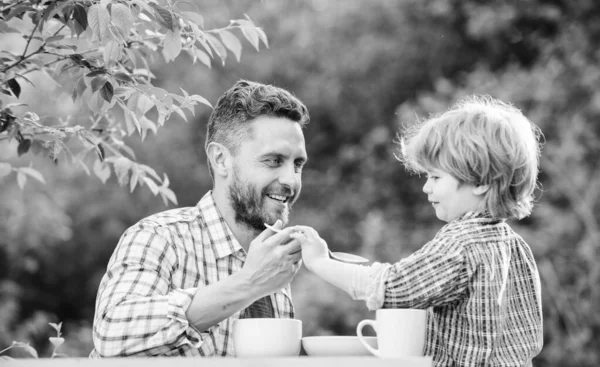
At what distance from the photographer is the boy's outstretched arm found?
155 centimetres

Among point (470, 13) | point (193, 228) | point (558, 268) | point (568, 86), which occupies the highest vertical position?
point (470, 13)

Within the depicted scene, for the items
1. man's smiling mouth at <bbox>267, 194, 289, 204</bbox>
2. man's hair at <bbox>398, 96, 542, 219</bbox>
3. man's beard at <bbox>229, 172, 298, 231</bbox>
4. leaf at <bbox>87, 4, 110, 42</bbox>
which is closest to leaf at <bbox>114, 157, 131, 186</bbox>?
man's beard at <bbox>229, 172, 298, 231</bbox>

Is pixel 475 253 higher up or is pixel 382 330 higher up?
pixel 475 253

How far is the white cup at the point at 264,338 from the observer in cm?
145

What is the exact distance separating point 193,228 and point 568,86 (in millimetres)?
5369

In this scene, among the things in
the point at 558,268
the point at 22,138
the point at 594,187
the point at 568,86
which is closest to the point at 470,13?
the point at 568,86

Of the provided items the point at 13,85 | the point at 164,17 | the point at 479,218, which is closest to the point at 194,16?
the point at 164,17

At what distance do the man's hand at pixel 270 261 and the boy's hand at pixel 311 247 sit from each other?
0.04m

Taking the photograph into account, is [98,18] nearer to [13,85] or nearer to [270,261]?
[13,85]

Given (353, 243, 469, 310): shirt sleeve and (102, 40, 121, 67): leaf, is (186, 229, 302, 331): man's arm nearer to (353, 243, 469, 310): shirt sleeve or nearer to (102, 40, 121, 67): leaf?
(353, 243, 469, 310): shirt sleeve

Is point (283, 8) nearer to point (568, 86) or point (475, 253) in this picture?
point (568, 86)

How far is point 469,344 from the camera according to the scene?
1.55 meters

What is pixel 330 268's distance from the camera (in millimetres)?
1580

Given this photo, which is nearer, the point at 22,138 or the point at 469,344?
the point at 469,344
